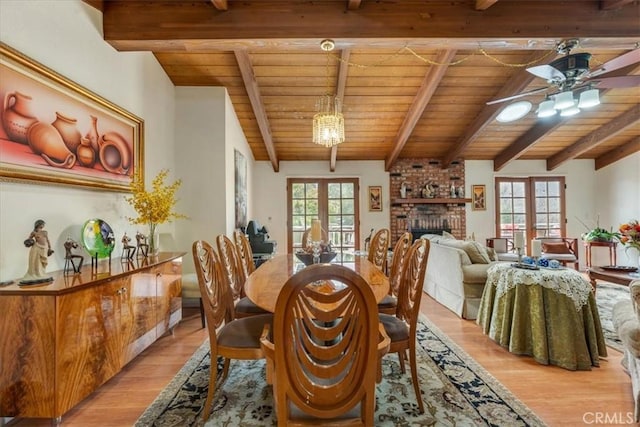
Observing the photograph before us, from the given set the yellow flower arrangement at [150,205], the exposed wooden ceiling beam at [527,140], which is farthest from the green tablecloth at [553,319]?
the exposed wooden ceiling beam at [527,140]

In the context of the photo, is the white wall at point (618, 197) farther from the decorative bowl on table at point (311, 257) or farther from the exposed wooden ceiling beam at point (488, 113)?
the decorative bowl on table at point (311, 257)

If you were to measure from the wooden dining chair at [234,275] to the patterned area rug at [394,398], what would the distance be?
453mm

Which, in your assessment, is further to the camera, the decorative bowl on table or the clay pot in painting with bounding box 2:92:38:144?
the decorative bowl on table

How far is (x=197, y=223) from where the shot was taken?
407cm

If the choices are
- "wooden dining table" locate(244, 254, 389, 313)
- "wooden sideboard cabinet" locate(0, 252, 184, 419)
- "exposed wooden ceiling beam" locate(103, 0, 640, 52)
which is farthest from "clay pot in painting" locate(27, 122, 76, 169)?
"wooden dining table" locate(244, 254, 389, 313)

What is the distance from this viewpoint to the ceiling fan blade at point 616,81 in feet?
8.63

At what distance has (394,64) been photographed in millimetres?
3871

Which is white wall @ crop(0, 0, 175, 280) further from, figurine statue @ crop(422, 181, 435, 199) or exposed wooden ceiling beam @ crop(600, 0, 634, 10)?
figurine statue @ crop(422, 181, 435, 199)

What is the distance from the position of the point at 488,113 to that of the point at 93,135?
5085 millimetres

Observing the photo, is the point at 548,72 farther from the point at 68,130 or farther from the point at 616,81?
the point at 68,130

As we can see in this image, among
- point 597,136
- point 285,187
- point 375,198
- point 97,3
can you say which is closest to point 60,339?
point 97,3

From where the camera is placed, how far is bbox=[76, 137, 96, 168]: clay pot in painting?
2385mm

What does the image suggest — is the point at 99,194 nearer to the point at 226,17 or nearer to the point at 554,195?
the point at 226,17

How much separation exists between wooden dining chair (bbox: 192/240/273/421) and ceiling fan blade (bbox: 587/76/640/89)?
3366 mm
